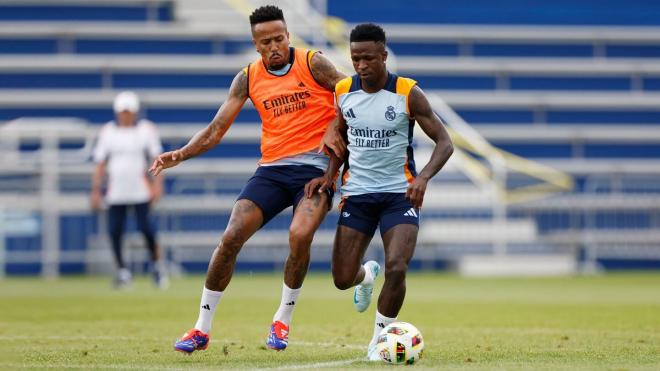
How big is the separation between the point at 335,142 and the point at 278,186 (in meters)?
0.54

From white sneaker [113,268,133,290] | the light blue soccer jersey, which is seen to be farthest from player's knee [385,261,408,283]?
white sneaker [113,268,133,290]

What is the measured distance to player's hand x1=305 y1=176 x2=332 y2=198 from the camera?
28.1 ft

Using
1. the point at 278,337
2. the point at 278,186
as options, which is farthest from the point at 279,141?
the point at 278,337

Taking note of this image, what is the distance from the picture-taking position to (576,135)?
29.4 metres

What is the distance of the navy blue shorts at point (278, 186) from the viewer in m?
8.69

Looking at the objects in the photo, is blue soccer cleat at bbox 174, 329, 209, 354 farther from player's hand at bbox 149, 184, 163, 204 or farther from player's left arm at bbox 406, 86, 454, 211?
player's hand at bbox 149, 184, 163, 204

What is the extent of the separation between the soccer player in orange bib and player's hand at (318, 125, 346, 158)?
1cm

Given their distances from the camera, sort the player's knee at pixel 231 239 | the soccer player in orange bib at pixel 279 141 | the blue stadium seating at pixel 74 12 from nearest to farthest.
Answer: the player's knee at pixel 231 239
the soccer player in orange bib at pixel 279 141
the blue stadium seating at pixel 74 12

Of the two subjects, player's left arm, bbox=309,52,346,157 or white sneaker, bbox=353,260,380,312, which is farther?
white sneaker, bbox=353,260,380,312

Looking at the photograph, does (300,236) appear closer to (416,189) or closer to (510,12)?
(416,189)

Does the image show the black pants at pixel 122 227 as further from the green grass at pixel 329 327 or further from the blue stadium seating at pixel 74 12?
the blue stadium seating at pixel 74 12

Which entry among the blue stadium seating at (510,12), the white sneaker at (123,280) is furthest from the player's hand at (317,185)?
the blue stadium seating at (510,12)

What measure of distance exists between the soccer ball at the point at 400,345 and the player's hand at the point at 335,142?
1355mm

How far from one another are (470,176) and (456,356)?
17685mm
